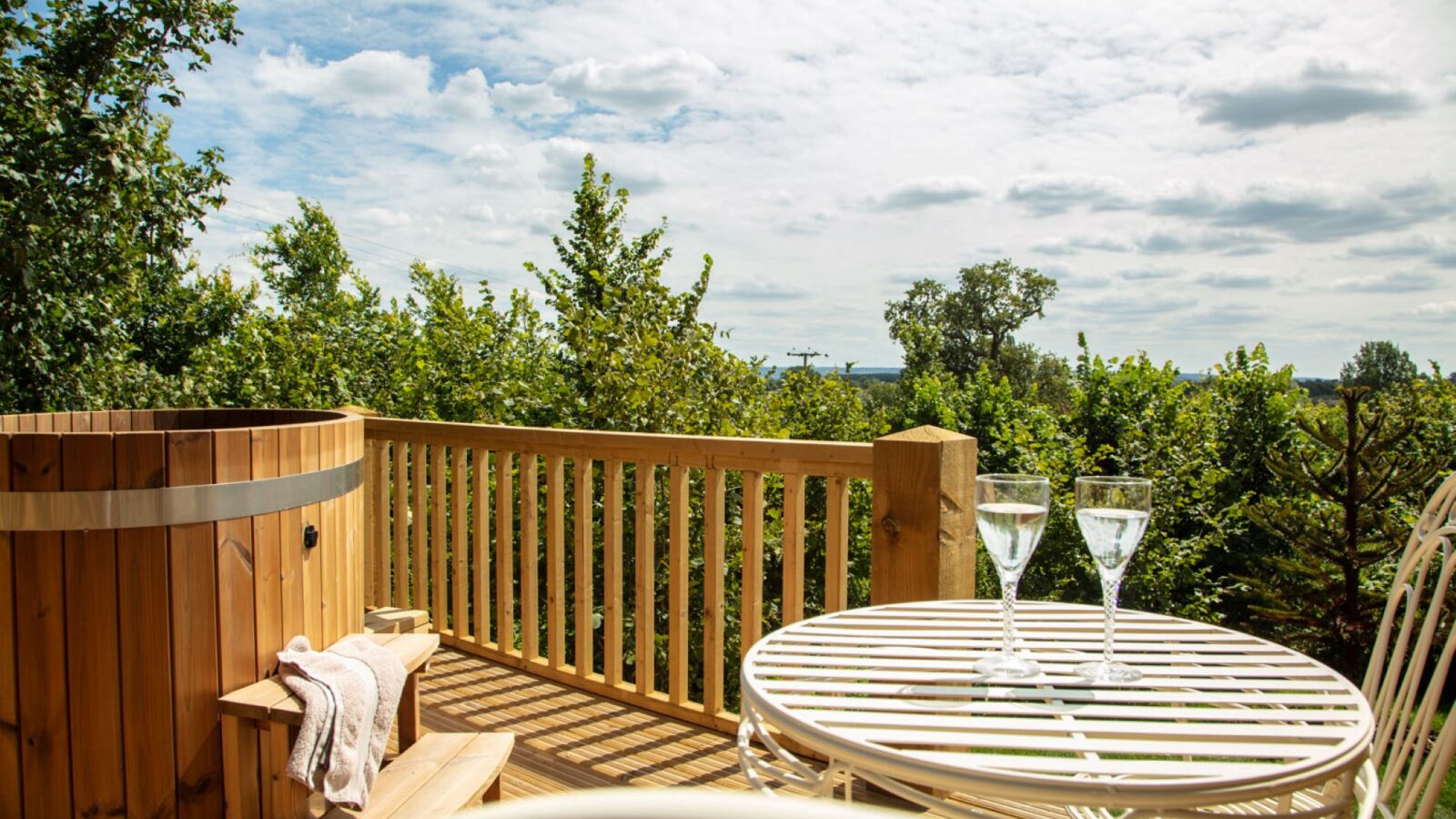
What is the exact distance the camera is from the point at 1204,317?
18.7 metres

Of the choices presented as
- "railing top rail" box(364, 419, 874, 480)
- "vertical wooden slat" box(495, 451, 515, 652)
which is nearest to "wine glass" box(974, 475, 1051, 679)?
"railing top rail" box(364, 419, 874, 480)

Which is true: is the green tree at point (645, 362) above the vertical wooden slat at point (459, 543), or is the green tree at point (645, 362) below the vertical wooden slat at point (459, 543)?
above

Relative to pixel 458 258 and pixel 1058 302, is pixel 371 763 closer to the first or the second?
pixel 458 258

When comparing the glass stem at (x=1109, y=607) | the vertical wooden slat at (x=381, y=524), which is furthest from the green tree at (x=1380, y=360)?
the glass stem at (x=1109, y=607)

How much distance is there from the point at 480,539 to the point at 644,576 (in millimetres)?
911

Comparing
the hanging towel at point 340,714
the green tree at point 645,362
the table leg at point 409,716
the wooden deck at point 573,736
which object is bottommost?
the wooden deck at point 573,736

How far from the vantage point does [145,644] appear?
1901 mm

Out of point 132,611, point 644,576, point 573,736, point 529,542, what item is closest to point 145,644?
point 132,611

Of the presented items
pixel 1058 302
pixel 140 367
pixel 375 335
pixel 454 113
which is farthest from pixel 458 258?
pixel 1058 302

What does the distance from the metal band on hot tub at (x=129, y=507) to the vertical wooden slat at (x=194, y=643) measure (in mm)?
25

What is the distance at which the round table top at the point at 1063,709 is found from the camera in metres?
1.03

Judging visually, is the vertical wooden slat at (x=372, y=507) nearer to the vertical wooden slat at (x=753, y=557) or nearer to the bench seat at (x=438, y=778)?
the bench seat at (x=438, y=778)

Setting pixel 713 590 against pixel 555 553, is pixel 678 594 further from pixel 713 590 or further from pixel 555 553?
pixel 555 553

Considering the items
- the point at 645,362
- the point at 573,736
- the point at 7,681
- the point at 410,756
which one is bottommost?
the point at 573,736
